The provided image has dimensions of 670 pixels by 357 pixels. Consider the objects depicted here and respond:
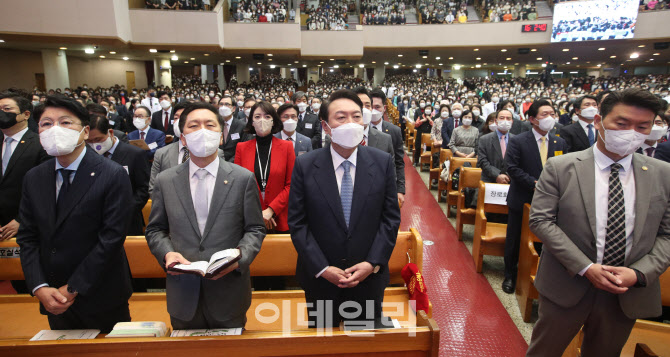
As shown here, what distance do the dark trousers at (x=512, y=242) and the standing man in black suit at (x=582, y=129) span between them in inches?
61.1

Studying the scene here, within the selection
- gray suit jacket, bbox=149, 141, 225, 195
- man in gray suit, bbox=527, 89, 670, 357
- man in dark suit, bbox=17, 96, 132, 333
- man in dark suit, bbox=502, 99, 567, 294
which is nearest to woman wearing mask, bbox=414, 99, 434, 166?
man in dark suit, bbox=502, 99, 567, 294

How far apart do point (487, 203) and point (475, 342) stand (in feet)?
5.31

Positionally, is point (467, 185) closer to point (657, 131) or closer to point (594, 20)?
point (657, 131)

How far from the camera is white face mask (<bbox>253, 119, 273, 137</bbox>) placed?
308 centimetres

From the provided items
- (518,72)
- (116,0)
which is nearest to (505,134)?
(116,0)

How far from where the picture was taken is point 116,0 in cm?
1323

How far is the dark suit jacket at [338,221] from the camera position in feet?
6.22

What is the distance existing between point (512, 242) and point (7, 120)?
4.31 m

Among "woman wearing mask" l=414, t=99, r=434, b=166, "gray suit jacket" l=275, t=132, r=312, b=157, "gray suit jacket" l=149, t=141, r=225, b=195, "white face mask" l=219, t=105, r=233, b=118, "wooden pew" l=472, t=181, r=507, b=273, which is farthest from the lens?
"woman wearing mask" l=414, t=99, r=434, b=166

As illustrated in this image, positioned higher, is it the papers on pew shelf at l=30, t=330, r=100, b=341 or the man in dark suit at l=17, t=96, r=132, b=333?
the man in dark suit at l=17, t=96, r=132, b=333

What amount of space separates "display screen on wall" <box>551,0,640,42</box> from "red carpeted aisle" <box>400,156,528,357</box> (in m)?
18.6

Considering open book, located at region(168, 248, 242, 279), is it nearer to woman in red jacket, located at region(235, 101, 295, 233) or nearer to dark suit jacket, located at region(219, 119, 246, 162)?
woman in red jacket, located at region(235, 101, 295, 233)

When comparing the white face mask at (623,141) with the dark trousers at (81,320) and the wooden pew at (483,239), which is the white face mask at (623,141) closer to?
the wooden pew at (483,239)

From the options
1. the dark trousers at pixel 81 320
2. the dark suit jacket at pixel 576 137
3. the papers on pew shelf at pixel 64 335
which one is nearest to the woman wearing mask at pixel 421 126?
the dark suit jacket at pixel 576 137
